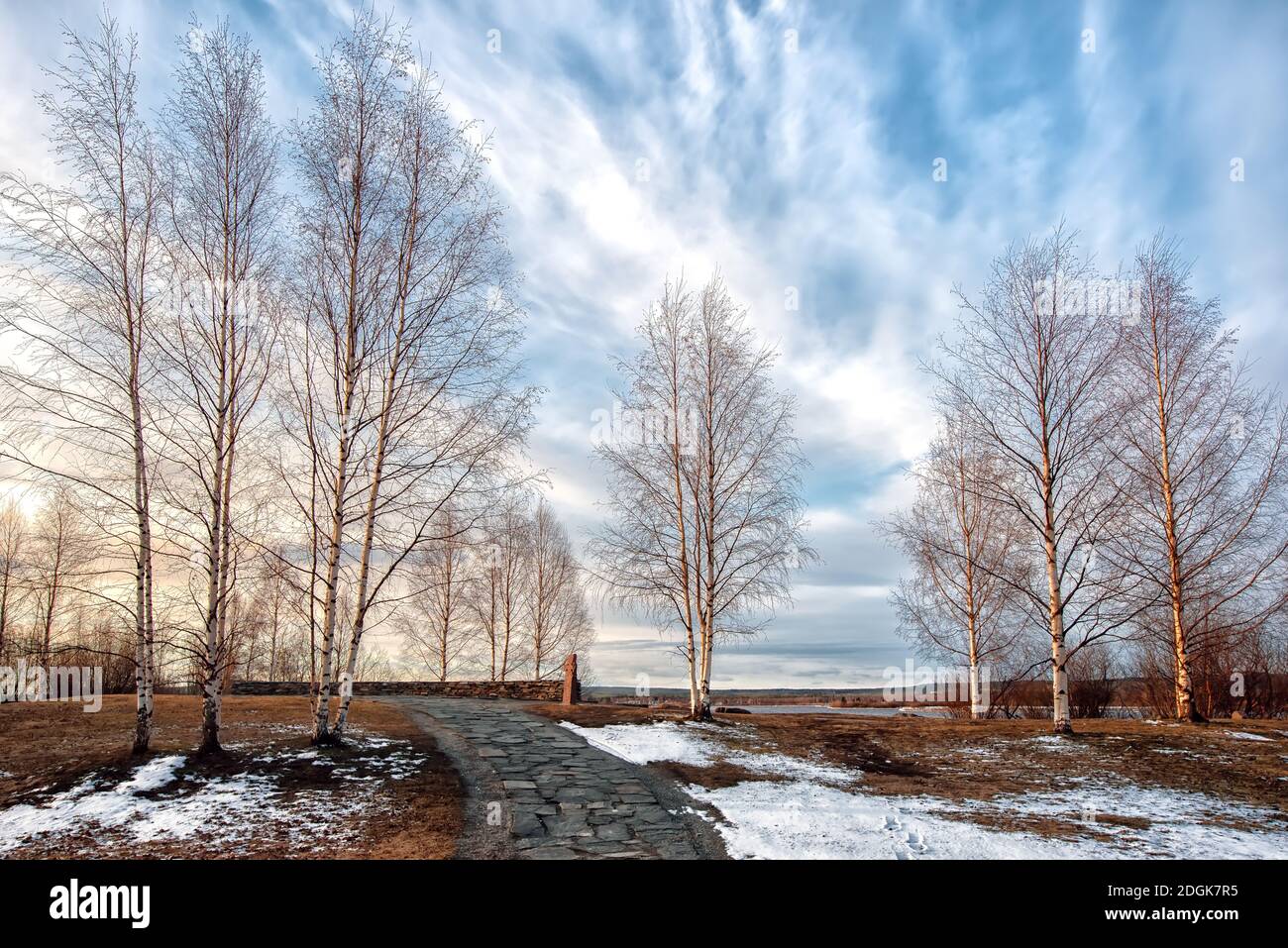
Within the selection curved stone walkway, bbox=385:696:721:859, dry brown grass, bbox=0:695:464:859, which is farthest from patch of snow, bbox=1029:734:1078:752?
dry brown grass, bbox=0:695:464:859

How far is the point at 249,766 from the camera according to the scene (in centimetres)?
997

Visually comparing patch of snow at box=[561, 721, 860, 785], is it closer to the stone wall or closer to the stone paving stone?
the stone paving stone

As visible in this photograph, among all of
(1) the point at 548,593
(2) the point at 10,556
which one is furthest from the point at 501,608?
(2) the point at 10,556

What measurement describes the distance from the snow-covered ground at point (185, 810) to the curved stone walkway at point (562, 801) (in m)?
1.56

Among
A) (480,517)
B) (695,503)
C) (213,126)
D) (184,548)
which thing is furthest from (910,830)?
(213,126)

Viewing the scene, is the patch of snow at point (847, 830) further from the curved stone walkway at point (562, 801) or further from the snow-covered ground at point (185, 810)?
the snow-covered ground at point (185, 810)

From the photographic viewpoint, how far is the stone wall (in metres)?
22.5

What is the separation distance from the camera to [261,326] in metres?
12.0

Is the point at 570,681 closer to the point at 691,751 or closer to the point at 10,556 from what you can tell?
the point at 691,751

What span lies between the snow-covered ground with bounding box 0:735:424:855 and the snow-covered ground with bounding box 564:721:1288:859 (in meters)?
4.63

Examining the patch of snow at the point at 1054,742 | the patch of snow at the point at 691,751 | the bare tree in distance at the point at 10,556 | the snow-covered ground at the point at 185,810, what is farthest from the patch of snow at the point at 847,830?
the bare tree in distance at the point at 10,556

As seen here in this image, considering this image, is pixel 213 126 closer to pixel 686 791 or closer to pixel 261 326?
pixel 261 326

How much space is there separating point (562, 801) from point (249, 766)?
4.91 m

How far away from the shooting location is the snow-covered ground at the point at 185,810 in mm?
7281
